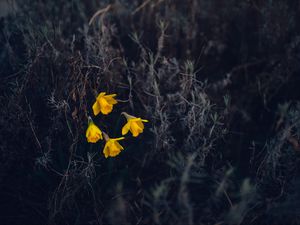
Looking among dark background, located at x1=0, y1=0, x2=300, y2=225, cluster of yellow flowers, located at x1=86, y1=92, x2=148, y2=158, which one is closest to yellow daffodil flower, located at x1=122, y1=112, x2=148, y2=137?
cluster of yellow flowers, located at x1=86, y1=92, x2=148, y2=158

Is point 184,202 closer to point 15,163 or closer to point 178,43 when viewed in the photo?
point 15,163

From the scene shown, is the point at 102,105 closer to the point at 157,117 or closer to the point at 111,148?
the point at 111,148

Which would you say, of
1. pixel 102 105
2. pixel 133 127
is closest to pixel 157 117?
pixel 133 127

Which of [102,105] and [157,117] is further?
[157,117]

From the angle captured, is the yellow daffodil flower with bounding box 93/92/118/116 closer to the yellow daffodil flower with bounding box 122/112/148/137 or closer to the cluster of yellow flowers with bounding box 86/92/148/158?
the cluster of yellow flowers with bounding box 86/92/148/158

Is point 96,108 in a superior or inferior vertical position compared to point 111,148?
superior

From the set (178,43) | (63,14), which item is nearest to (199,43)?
(178,43)

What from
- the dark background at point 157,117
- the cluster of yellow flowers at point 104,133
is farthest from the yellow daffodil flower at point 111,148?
the dark background at point 157,117

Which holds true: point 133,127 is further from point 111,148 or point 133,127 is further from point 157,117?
point 157,117

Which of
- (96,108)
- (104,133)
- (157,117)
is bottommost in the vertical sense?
(157,117)

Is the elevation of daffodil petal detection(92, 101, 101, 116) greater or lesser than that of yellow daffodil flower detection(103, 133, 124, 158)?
greater

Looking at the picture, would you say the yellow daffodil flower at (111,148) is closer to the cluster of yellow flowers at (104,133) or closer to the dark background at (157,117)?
the cluster of yellow flowers at (104,133)
